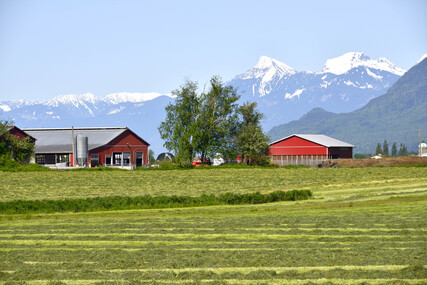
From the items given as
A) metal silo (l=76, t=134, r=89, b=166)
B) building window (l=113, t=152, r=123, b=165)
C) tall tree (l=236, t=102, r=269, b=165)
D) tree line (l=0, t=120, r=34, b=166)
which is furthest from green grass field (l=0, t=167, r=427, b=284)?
building window (l=113, t=152, r=123, b=165)

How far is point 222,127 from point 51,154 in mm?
33876

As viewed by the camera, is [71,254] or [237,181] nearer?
[71,254]

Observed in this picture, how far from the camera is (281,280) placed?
1576cm

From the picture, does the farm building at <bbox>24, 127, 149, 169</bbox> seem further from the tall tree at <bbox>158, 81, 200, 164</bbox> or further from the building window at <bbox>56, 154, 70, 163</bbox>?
the tall tree at <bbox>158, 81, 200, 164</bbox>

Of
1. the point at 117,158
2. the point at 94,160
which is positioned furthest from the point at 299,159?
the point at 94,160

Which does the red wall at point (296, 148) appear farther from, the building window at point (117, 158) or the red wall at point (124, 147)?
the building window at point (117, 158)

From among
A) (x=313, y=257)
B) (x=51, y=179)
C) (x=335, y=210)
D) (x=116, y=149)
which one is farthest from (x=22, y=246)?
(x=116, y=149)

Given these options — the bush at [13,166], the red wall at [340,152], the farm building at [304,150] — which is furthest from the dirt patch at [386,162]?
the bush at [13,166]

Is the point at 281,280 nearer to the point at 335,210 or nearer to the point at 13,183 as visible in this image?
the point at 335,210

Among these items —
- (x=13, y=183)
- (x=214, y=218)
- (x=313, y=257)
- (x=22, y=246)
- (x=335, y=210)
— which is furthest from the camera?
(x=13, y=183)

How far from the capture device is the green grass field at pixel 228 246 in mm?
16406

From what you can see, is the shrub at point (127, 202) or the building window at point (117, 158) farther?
the building window at point (117, 158)

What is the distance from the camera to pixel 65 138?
11369 centimetres

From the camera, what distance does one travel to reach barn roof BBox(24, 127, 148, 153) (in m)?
110
